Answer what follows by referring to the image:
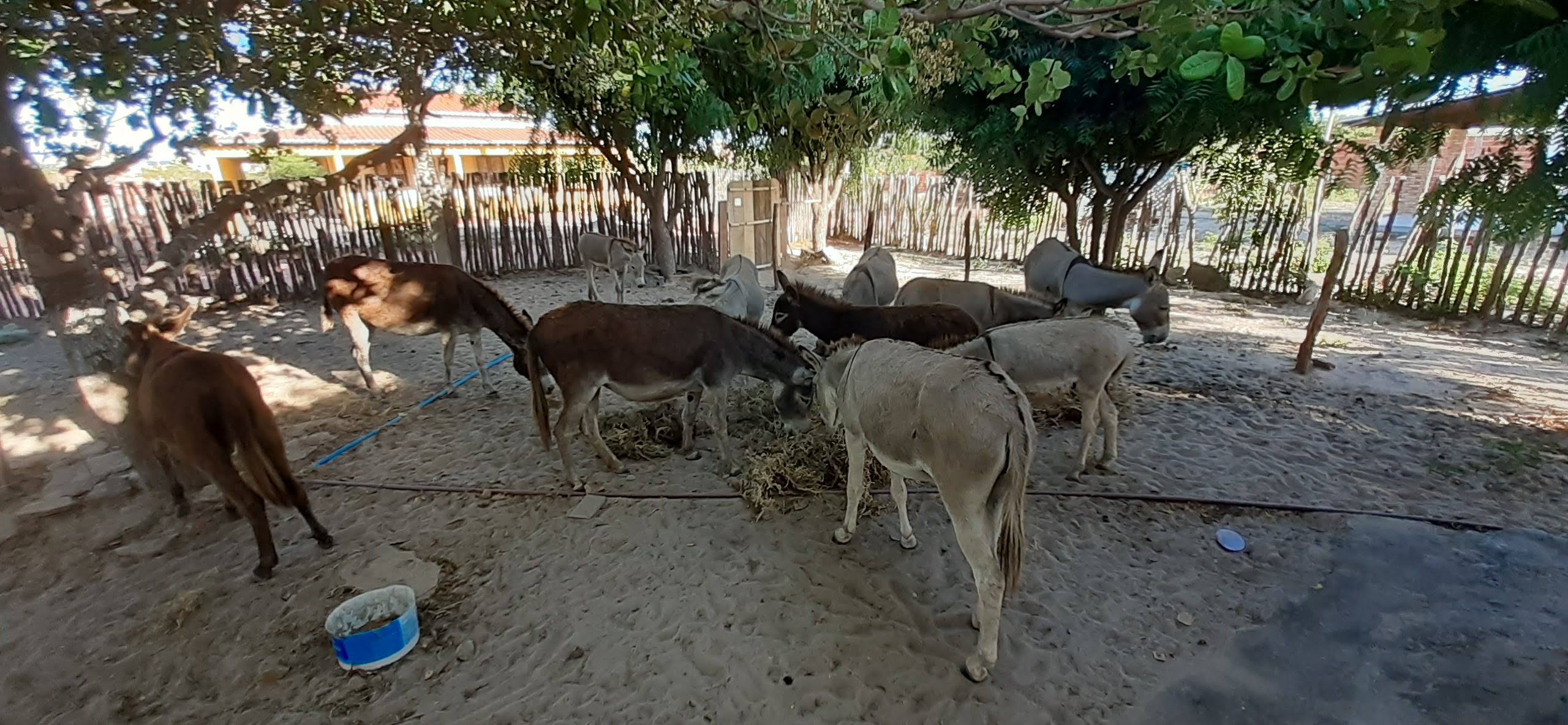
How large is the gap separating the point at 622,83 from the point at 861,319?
717 centimetres

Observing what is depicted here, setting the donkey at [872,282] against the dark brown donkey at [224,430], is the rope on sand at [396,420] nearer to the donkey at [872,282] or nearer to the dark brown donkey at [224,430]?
the dark brown donkey at [224,430]

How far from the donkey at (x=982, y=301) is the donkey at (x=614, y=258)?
5.88m

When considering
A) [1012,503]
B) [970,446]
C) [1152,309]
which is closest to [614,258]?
[1152,309]

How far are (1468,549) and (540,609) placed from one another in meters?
5.78

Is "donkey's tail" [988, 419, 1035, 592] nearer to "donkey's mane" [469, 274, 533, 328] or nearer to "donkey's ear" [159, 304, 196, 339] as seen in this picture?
"donkey's mane" [469, 274, 533, 328]

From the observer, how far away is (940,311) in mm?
5824

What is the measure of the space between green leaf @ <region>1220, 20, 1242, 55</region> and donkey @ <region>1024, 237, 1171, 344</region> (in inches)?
213

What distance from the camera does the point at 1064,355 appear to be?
4.68 meters

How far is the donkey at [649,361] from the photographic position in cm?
455

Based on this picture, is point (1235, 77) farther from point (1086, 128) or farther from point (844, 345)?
point (1086, 128)

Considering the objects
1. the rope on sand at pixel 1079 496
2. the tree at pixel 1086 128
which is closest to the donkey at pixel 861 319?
the rope on sand at pixel 1079 496

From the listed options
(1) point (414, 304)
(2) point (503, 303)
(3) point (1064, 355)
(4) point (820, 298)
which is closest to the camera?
(3) point (1064, 355)

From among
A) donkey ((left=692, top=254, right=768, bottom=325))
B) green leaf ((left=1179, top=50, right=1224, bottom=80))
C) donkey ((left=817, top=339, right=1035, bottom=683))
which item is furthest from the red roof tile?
green leaf ((left=1179, top=50, right=1224, bottom=80))

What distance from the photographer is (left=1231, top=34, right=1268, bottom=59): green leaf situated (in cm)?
175
